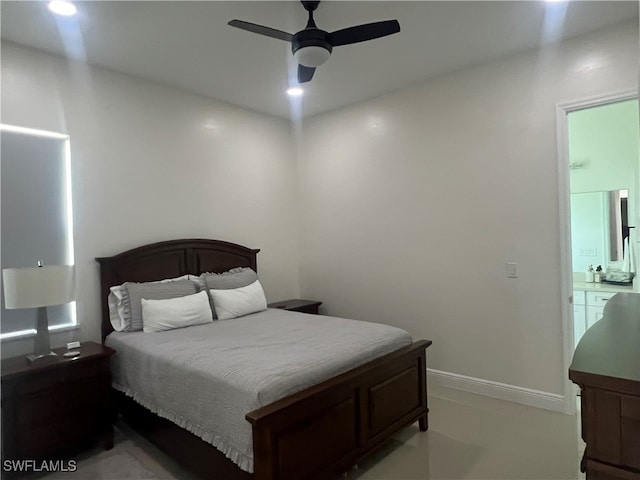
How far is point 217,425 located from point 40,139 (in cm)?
255

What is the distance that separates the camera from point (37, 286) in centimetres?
254

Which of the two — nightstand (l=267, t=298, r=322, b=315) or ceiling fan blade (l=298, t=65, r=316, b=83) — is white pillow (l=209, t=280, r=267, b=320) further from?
ceiling fan blade (l=298, t=65, r=316, b=83)

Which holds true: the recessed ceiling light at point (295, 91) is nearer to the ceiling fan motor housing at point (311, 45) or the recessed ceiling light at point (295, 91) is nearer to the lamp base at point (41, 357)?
the ceiling fan motor housing at point (311, 45)

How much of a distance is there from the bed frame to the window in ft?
1.16

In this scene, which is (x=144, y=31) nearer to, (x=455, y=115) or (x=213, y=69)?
(x=213, y=69)

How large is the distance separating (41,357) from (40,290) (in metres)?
0.45

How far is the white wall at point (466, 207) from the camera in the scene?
3168 mm

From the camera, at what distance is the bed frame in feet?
6.23

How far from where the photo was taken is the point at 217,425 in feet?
6.81

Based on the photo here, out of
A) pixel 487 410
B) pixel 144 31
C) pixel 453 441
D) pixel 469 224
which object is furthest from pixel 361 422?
pixel 144 31

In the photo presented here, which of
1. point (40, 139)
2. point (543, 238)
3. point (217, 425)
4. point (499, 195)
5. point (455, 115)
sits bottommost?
point (217, 425)

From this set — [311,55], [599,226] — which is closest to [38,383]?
[311,55]

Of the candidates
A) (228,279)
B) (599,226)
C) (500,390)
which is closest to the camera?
(500,390)

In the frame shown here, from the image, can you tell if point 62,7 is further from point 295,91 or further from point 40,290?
point 295,91
